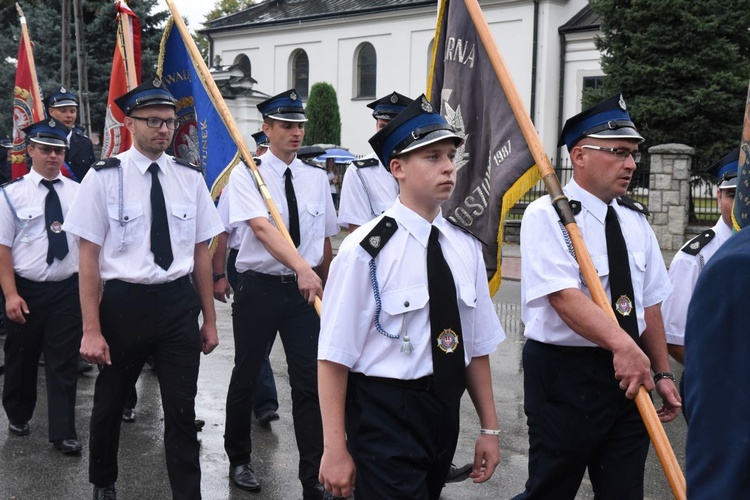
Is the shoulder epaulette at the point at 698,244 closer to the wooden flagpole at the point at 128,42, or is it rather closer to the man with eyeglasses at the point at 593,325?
the man with eyeglasses at the point at 593,325

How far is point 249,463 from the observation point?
18.6 ft

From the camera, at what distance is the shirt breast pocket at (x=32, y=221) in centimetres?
671

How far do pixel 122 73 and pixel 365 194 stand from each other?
6.50 feet

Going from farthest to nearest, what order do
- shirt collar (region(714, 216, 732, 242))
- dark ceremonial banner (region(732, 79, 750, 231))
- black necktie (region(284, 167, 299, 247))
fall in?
1. black necktie (region(284, 167, 299, 247))
2. shirt collar (region(714, 216, 732, 242))
3. dark ceremonial banner (region(732, 79, 750, 231))

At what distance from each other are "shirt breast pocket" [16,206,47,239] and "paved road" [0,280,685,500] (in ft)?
4.57

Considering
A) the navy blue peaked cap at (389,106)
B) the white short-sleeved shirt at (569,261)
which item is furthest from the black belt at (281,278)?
the white short-sleeved shirt at (569,261)

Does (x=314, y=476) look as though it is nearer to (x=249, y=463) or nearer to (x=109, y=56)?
(x=249, y=463)

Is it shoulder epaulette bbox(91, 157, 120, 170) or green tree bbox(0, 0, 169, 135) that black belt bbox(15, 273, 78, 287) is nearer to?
shoulder epaulette bbox(91, 157, 120, 170)

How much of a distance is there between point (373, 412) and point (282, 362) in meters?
5.76

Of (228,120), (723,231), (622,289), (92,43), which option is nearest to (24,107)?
(228,120)

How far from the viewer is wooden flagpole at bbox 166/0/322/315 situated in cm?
539

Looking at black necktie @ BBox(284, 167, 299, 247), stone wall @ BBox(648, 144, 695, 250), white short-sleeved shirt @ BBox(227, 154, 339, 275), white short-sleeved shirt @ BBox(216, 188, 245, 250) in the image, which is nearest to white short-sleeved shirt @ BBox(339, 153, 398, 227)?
white short-sleeved shirt @ BBox(227, 154, 339, 275)

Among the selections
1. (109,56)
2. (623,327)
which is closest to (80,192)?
(623,327)

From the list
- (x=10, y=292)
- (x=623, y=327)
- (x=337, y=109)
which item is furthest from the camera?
(x=337, y=109)
